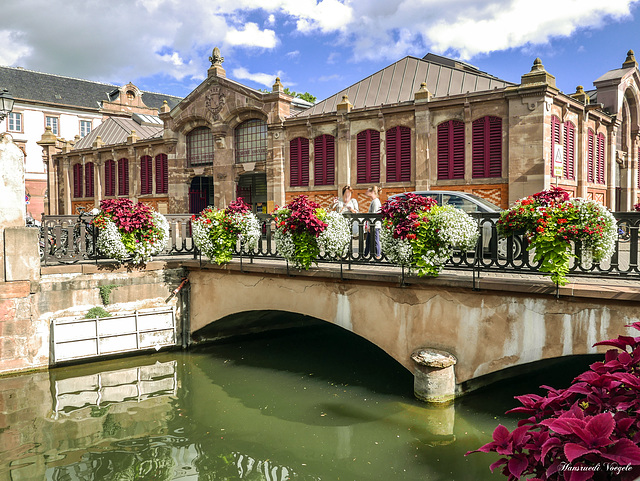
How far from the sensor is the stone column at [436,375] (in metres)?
8.13

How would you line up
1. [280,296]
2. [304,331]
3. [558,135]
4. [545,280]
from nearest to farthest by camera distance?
1. [545,280]
2. [280,296]
3. [304,331]
4. [558,135]

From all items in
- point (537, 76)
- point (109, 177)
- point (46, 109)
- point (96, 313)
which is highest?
point (46, 109)

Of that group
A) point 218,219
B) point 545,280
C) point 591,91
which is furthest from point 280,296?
point 591,91

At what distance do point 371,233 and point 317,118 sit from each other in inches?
450

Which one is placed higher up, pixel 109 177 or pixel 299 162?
pixel 109 177

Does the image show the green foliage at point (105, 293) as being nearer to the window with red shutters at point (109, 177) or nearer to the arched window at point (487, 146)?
the arched window at point (487, 146)

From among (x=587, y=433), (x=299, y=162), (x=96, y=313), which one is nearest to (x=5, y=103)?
(x=96, y=313)

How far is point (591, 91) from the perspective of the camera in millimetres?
22781

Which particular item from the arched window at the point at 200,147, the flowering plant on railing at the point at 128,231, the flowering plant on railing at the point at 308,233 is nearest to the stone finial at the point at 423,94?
the flowering plant on railing at the point at 308,233

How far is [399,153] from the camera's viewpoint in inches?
722

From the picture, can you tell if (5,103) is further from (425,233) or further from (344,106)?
(344,106)

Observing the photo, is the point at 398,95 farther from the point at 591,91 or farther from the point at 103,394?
the point at 103,394

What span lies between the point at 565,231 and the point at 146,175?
941 inches

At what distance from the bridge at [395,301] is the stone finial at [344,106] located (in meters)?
8.50
